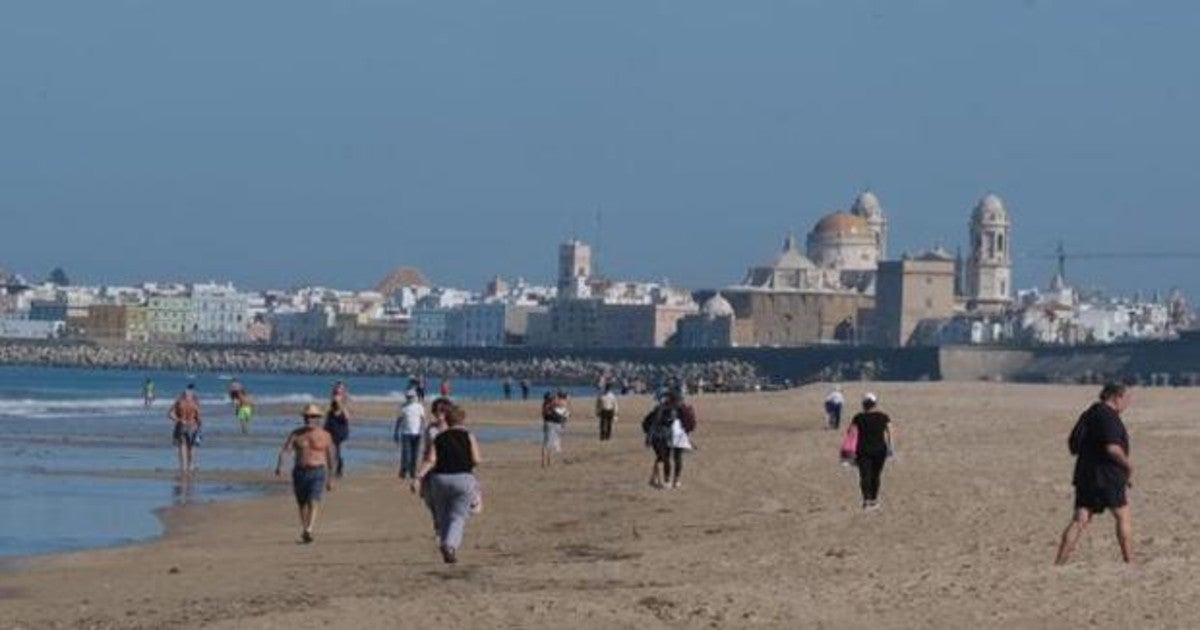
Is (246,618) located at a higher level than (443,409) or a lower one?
lower

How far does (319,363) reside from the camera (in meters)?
178

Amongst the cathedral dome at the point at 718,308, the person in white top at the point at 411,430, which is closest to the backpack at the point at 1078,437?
the person in white top at the point at 411,430

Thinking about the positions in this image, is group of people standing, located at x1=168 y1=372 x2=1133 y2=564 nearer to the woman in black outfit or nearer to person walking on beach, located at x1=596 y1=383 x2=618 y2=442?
the woman in black outfit

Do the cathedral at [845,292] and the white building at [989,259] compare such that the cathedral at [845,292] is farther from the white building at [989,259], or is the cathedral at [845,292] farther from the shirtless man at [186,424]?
the shirtless man at [186,424]

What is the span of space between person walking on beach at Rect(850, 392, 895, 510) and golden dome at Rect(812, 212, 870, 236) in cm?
17070

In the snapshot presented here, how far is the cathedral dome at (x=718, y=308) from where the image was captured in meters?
174

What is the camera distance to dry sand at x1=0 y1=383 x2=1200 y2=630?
11.7 m

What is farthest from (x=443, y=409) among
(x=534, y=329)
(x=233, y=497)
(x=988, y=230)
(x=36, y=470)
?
(x=534, y=329)

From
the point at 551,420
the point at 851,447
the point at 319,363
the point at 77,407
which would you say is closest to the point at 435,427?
the point at 851,447

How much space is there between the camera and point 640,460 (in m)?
31.6

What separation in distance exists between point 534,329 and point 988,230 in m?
37.8

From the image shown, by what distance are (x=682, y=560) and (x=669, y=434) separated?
8.59m

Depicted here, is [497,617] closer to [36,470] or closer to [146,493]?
[146,493]

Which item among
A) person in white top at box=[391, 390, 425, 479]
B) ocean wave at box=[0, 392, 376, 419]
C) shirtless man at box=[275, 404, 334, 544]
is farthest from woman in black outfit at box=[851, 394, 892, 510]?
ocean wave at box=[0, 392, 376, 419]
